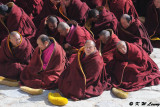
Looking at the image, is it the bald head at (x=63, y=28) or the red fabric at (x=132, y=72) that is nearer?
the red fabric at (x=132, y=72)

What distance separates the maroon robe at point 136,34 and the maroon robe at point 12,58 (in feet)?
9.50

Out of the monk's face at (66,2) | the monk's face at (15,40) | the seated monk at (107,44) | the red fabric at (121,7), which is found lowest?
the seated monk at (107,44)

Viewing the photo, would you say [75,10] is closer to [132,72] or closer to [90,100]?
[132,72]

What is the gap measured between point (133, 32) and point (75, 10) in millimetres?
1914

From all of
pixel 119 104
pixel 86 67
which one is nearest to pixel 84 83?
pixel 86 67

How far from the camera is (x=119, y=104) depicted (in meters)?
7.30

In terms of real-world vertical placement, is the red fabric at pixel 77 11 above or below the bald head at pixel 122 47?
above

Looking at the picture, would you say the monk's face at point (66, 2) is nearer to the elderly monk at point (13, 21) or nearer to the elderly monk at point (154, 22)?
the elderly monk at point (13, 21)

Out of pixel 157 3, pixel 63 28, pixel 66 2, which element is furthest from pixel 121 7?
pixel 63 28

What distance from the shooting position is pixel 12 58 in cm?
838

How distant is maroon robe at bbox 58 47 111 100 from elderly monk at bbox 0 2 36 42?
9.91 feet

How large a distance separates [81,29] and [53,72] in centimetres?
190

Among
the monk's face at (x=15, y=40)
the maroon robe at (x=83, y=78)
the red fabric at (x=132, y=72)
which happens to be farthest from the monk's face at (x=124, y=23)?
the monk's face at (x=15, y=40)

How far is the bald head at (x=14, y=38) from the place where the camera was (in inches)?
317
